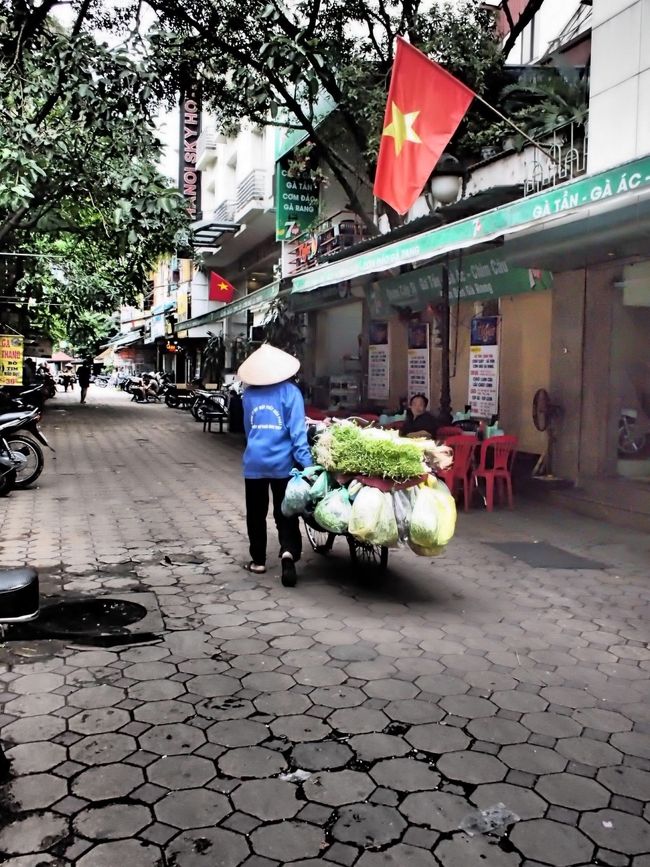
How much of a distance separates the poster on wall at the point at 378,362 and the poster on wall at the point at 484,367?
11.2 ft

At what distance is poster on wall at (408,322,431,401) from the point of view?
13.0 meters

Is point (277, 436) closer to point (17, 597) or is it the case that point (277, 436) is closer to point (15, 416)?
point (17, 597)

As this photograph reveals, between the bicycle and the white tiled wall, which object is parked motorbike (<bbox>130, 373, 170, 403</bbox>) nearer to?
the bicycle

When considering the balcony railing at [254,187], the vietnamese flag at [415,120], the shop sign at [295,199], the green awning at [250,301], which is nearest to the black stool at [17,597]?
the vietnamese flag at [415,120]

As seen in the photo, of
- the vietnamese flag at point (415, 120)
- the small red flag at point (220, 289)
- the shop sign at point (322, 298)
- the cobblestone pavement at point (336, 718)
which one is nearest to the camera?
the cobblestone pavement at point (336, 718)

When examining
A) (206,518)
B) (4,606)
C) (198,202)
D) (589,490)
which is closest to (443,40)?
(589,490)

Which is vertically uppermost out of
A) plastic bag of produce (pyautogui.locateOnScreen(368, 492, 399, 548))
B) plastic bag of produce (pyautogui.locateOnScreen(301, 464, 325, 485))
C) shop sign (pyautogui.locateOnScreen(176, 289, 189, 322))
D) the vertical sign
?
the vertical sign

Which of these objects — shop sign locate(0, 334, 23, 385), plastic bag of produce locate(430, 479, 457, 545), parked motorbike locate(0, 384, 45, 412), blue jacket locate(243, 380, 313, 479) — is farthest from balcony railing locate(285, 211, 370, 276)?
plastic bag of produce locate(430, 479, 457, 545)

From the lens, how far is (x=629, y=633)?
449 centimetres

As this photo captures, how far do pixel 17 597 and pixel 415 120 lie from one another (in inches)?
271

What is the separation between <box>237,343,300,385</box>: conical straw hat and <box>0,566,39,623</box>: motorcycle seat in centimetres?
284

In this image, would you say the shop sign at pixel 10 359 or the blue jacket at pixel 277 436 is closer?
the blue jacket at pixel 277 436

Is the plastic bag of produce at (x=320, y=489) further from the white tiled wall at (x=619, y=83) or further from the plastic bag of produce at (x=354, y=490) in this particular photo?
the white tiled wall at (x=619, y=83)

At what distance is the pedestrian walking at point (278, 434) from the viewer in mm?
5266
